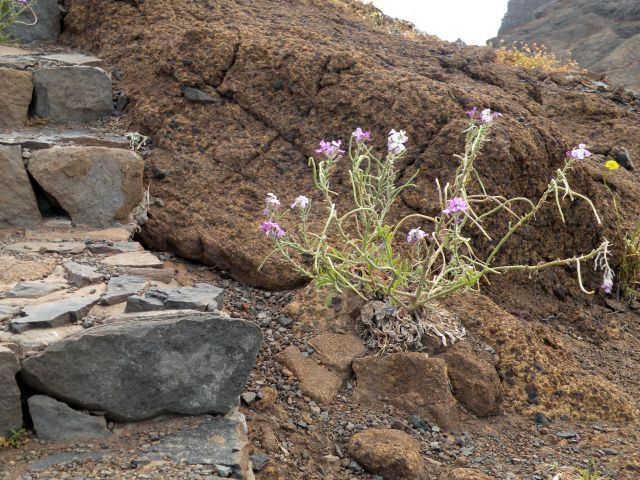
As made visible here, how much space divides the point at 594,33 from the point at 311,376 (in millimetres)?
16196

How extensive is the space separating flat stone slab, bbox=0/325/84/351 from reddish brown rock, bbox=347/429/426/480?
1129 millimetres

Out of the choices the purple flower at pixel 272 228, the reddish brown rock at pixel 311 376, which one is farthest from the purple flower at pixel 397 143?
the reddish brown rock at pixel 311 376

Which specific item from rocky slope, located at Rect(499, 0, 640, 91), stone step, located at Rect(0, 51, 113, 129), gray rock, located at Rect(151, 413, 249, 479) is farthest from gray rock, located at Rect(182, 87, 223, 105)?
rocky slope, located at Rect(499, 0, 640, 91)

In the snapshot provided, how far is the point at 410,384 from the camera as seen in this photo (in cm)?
302

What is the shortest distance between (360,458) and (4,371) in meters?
1.30

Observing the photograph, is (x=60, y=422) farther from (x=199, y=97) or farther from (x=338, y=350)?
(x=199, y=97)

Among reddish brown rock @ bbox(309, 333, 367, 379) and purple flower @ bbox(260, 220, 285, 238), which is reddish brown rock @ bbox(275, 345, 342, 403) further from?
purple flower @ bbox(260, 220, 285, 238)

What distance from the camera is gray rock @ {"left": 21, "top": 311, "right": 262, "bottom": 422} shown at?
2316 millimetres

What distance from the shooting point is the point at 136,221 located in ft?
12.8

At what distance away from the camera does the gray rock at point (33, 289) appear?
274cm

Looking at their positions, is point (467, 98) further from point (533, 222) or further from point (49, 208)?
point (49, 208)

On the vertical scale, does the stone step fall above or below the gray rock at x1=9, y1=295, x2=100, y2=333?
above

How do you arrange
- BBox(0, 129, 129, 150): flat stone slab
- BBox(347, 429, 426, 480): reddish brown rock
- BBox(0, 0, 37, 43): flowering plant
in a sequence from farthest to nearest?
BBox(0, 0, 37, 43): flowering plant < BBox(0, 129, 129, 150): flat stone slab < BBox(347, 429, 426, 480): reddish brown rock

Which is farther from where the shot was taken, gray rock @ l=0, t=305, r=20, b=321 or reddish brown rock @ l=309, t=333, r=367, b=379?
reddish brown rock @ l=309, t=333, r=367, b=379
